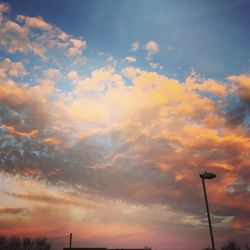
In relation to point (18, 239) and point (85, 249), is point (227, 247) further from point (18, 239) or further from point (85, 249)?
point (18, 239)

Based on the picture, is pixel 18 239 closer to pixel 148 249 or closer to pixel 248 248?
pixel 148 249

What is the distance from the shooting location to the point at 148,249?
60750mm

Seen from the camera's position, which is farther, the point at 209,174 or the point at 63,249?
the point at 63,249

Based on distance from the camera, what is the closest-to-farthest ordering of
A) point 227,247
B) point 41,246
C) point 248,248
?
1. point 248,248
2. point 227,247
3. point 41,246

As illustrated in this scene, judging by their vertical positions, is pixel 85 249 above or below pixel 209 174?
below

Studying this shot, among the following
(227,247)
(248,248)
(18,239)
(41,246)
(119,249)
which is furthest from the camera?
(18,239)

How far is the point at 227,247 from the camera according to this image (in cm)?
4853

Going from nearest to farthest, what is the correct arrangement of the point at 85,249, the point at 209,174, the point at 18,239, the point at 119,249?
the point at 209,174 < the point at 85,249 < the point at 119,249 < the point at 18,239

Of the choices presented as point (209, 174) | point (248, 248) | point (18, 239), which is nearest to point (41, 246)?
point (18, 239)

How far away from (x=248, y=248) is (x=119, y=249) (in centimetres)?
2549

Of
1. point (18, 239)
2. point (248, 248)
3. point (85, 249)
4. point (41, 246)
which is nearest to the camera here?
point (248, 248)

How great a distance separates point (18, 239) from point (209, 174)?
7246cm

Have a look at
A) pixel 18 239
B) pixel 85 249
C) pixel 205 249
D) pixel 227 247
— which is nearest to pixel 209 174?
pixel 205 249

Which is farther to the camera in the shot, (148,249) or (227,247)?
(148,249)
